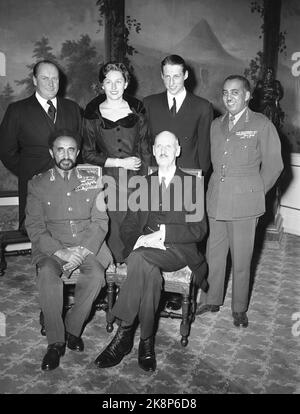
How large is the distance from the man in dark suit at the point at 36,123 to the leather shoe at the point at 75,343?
4.23ft

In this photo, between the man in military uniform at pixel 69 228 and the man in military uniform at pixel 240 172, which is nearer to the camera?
the man in military uniform at pixel 69 228

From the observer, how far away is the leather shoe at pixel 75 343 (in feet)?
10.4

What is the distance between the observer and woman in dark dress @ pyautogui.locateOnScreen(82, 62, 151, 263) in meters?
3.44

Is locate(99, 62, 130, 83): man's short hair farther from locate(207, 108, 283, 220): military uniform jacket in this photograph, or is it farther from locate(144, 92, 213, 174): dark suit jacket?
locate(207, 108, 283, 220): military uniform jacket

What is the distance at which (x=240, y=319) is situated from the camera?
363 cm

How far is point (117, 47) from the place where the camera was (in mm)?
5219

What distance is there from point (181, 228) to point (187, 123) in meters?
0.89

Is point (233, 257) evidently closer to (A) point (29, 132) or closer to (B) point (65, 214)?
(B) point (65, 214)

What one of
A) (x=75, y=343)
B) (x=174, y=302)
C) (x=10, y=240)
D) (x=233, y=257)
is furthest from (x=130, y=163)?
(x=10, y=240)

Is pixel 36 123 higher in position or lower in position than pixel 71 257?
higher

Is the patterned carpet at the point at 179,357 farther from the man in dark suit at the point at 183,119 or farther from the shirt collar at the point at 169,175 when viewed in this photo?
the man in dark suit at the point at 183,119

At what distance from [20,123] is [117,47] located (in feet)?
6.60

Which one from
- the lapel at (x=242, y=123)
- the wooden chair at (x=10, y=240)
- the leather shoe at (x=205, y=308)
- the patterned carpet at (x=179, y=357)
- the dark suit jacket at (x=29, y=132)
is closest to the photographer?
the patterned carpet at (x=179, y=357)

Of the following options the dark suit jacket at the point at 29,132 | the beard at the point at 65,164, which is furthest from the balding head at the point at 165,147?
the dark suit jacket at the point at 29,132
